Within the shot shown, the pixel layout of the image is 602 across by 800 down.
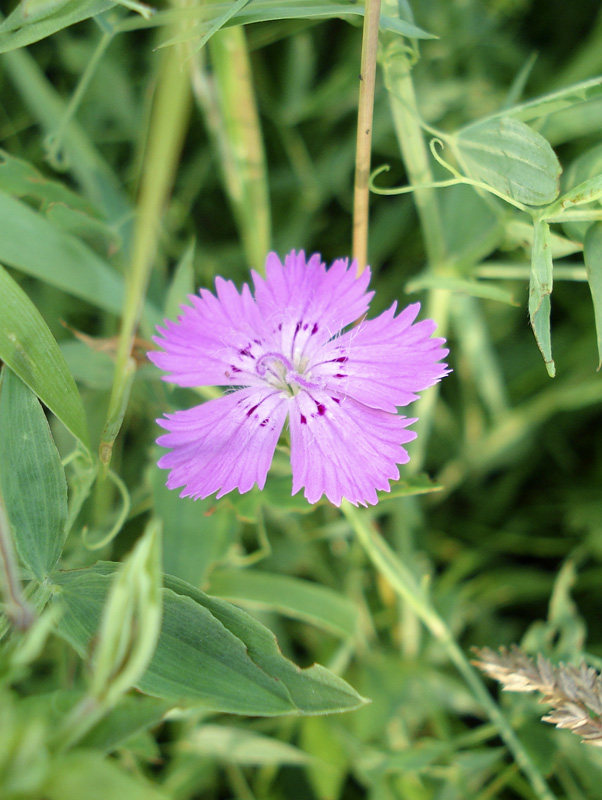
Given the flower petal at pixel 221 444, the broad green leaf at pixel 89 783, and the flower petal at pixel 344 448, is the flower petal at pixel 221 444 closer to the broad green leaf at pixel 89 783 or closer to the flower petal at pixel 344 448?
the flower petal at pixel 344 448

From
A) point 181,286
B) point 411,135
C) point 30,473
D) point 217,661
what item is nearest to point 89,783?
point 217,661

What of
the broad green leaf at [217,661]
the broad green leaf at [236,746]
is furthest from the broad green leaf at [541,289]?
the broad green leaf at [236,746]

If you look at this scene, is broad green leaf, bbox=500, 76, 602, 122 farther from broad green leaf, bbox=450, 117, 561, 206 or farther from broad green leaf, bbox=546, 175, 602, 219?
broad green leaf, bbox=546, 175, 602, 219

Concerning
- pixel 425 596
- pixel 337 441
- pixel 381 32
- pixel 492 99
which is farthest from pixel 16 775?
pixel 492 99

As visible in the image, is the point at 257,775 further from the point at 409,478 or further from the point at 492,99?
the point at 492,99

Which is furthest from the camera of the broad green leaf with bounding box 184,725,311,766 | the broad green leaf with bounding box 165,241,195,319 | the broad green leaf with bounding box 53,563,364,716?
the broad green leaf with bounding box 184,725,311,766

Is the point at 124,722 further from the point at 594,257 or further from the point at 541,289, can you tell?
the point at 594,257

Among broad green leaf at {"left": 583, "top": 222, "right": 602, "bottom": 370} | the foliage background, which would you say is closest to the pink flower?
the foliage background
